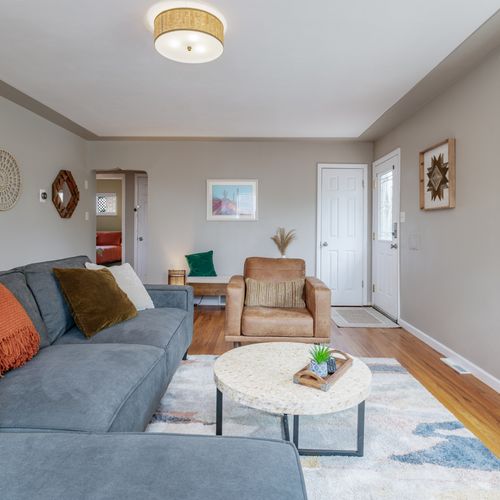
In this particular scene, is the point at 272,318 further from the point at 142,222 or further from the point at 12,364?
the point at 142,222

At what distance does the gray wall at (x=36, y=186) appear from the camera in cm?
376

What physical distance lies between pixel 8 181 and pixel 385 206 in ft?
14.6

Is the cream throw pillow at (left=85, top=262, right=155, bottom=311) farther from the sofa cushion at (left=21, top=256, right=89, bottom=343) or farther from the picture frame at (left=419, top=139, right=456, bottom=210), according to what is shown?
the picture frame at (left=419, top=139, right=456, bottom=210)

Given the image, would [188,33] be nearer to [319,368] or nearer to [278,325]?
[319,368]

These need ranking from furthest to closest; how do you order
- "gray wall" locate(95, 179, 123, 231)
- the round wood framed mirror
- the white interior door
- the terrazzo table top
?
"gray wall" locate(95, 179, 123, 231) → the white interior door → the round wood framed mirror → the terrazzo table top

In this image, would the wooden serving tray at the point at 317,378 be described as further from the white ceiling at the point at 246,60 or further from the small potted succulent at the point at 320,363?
the white ceiling at the point at 246,60

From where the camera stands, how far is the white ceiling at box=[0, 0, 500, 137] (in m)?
2.16

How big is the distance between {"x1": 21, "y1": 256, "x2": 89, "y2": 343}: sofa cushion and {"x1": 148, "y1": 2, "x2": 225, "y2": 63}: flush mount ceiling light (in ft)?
5.23

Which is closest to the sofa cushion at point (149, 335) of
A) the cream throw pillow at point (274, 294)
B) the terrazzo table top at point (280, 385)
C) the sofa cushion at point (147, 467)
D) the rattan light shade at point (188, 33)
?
the terrazzo table top at point (280, 385)

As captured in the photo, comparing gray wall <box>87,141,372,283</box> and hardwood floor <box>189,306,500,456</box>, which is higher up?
gray wall <box>87,141,372,283</box>

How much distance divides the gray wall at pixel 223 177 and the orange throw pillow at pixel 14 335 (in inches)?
140

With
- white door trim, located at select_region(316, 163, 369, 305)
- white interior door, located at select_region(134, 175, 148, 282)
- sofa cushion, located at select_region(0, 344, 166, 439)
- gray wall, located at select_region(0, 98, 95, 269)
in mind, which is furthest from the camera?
white interior door, located at select_region(134, 175, 148, 282)

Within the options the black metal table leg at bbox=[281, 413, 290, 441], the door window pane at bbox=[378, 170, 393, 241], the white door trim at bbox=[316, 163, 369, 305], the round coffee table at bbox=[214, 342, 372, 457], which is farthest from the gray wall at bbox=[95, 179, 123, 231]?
the black metal table leg at bbox=[281, 413, 290, 441]

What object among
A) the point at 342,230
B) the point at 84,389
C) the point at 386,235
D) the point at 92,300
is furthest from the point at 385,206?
the point at 84,389
